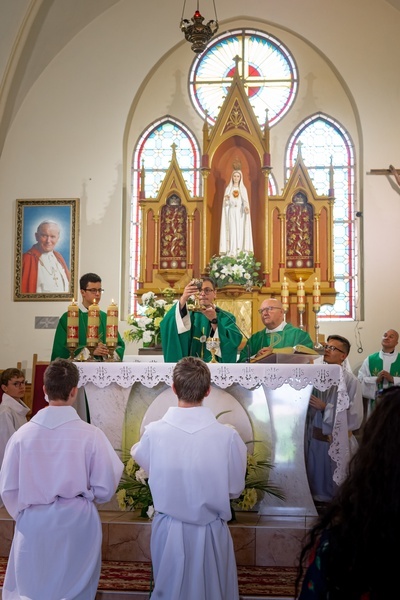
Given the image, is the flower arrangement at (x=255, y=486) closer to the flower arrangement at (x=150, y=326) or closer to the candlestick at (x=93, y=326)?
the candlestick at (x=93, y=326)

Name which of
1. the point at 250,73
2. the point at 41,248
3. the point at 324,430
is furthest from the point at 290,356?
the point at 250,73

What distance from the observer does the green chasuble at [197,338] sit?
23.0 feet

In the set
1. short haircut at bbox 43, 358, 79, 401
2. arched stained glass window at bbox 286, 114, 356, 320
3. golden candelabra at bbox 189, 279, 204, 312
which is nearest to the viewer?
short haircut at bbox 43, 358, 79, 401

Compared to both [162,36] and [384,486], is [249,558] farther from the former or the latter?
[162,36]

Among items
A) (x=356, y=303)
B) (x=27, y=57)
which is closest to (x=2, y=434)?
(x=356, y=303)

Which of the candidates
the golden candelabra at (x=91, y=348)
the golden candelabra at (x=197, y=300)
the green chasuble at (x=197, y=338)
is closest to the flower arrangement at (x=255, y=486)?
the green chasuble at (x=197, y=338)

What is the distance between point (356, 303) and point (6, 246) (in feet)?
18.2

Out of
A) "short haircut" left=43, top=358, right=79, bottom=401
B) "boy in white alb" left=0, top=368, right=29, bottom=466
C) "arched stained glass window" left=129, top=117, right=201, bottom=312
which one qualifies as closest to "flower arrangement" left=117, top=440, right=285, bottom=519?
"boy in white alb" left=0, top=368, right=29, bottom=466

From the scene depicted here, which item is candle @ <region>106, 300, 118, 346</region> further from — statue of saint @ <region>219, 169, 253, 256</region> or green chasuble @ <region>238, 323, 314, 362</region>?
statue of saint @ <region>219, 169, 253, 256</region>

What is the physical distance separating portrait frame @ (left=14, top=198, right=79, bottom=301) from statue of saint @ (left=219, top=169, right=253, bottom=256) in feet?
8.72

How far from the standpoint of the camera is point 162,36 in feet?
42.9

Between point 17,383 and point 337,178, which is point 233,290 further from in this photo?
point 17,383

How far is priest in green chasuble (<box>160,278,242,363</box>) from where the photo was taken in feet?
23.0

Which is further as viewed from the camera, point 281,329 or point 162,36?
point 162,36
